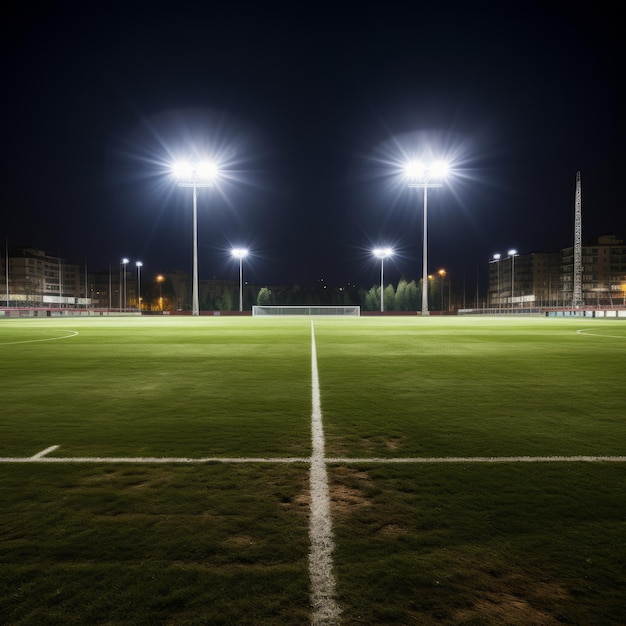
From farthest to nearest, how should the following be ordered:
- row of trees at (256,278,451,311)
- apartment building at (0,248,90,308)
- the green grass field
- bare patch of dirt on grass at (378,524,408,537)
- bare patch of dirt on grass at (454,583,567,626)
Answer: apartment building at (0,248,90,308) → row of trees at (256,278,451,311) → bare patch of dirt on grass at (378,524,408,537) → the green grass field → bare patch of dirt on grass at (454,583,567,626)

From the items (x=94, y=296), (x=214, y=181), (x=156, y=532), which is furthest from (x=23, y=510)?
(x=94, y=296)

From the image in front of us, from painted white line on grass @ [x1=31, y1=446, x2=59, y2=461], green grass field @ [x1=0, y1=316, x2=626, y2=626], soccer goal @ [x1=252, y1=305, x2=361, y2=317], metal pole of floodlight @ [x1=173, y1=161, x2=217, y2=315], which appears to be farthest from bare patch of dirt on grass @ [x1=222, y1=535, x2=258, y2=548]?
soccer goal @ [x1=252, y1=305, x2=361, y2=317]

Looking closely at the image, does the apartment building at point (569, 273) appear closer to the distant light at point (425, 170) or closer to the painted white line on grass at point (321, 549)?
the distant light at point (425, 170)

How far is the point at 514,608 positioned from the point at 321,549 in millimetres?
1018

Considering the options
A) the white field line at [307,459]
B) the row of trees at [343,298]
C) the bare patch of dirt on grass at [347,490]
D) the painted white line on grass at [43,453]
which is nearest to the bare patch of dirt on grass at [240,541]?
the bare patch of dirt on grass at [347,490]

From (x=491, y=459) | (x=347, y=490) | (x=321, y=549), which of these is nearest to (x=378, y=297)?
(x=491, y=459)

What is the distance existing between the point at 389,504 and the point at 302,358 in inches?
367

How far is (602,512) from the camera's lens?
137 inches

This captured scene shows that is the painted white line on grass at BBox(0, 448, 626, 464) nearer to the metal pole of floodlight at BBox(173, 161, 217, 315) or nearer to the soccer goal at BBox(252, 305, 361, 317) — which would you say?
the metal pole of floodlight at BBox(173, 161, 217, 315)

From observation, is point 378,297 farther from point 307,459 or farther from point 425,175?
point 307,459

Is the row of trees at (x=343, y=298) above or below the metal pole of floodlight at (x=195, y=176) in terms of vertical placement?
below

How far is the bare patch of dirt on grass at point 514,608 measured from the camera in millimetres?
2383

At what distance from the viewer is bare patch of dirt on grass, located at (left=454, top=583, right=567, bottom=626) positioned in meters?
2.38

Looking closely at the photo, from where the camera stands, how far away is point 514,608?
2465 millimetres
